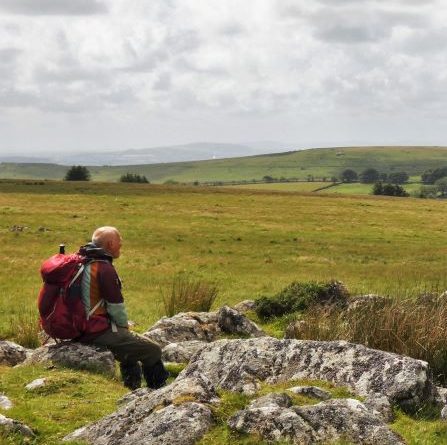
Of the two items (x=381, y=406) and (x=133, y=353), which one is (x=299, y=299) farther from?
(x=381, y=406)

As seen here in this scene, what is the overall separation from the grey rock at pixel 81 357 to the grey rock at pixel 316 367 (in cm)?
200

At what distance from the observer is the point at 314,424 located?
6.96m

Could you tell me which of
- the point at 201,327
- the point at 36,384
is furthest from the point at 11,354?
the point at 201,327

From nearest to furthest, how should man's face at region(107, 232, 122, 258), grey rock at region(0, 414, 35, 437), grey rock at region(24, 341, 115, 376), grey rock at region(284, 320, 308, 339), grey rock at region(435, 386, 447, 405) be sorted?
grey rock at region(0, 414, 35, 437) → grey rock at region(435, 386, 447, 405) → man's face at region(107, 232, 122, 258) → grey rock at region(24, 341, 115, 376) → grey rock at region(284, 320, 308, 339)

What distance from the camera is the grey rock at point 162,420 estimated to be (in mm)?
6762

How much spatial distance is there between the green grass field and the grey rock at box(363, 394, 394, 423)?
0.54ft

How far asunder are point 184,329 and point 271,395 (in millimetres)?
8574

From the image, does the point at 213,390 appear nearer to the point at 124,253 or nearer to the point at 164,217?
the point at 124,253

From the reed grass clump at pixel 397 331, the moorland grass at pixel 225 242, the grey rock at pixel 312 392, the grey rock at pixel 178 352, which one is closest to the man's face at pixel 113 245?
the grey rock at pixel 178 352

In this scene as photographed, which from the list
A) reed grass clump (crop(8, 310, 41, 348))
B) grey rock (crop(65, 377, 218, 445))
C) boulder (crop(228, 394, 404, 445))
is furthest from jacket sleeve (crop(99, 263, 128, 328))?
reed grass clump (crop(8, 310, 41, 348))

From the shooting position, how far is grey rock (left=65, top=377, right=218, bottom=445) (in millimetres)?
6762

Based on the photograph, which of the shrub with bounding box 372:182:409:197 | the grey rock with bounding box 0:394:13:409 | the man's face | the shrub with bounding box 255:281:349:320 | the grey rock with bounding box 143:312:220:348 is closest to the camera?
the grey rock with bounding box 0:394:13:409

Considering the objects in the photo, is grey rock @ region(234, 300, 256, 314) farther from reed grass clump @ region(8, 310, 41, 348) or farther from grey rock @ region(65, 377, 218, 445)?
grey rock @ region(65, 377, 218, 445)

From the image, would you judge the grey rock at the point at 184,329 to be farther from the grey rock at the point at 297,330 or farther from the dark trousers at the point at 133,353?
the dark trousers at the point at 133,353
